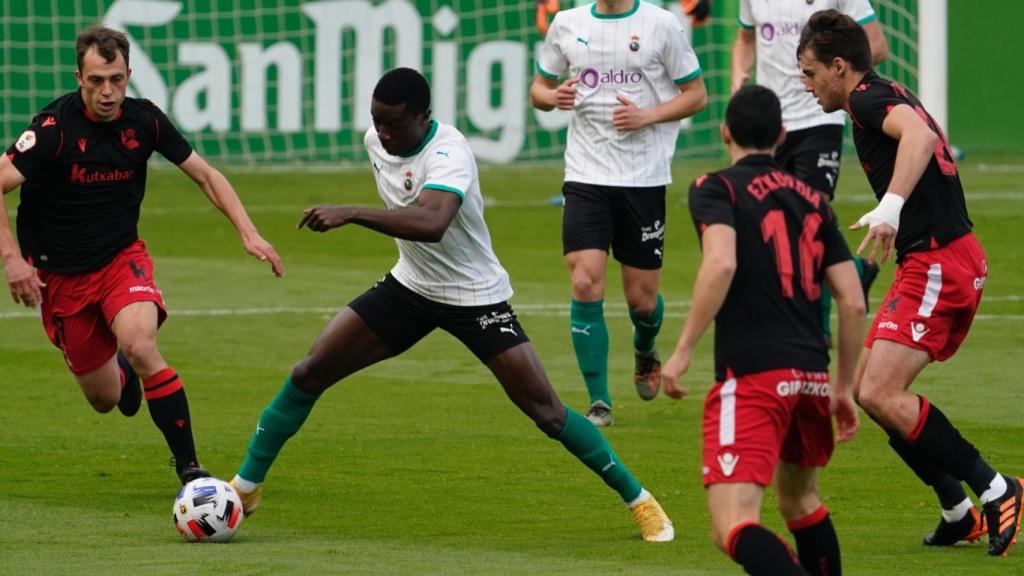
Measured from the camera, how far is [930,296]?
7.68m

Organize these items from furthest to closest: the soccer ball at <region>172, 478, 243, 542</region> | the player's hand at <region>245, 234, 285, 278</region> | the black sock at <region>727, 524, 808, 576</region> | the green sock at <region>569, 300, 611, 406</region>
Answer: the green sock at <region>569, 300, 611, 406</region> < the player's hand at <region>245, 234, 285, 278</region> < the soccer ball at <region>172, 478, 243, 542</region> < the black sock at <region>727, 524, 808, 576</region>

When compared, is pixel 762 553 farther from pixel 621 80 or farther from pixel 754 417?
pixel 621 80

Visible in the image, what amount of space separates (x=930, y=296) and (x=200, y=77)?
18.7 meters

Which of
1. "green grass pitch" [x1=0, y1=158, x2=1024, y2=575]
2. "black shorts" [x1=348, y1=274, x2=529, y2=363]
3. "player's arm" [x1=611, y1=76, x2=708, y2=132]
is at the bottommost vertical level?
"green grass pitch" [x1=0, y1=158, x2=1024, y2=575]

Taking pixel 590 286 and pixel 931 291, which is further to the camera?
pixel 590 286

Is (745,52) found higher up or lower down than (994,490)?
higher up

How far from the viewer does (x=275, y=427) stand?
829cm

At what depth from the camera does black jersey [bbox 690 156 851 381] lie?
19.9 feet

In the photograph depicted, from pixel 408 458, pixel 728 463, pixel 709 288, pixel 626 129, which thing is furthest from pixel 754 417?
pixel 626 129

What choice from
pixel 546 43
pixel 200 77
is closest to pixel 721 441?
pixel 546 43

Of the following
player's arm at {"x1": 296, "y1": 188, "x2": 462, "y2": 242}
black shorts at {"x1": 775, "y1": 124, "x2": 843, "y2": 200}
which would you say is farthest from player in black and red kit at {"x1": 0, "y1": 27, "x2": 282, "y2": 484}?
black shorts at {"x1": 775, "y1": 124, "x2": 843, "y2": 200}

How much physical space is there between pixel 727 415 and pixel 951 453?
180 centimetres

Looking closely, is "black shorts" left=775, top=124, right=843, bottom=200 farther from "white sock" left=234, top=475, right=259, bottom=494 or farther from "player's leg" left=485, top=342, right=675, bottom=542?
"white sock" left=234, top=475, right=259, bottom=494

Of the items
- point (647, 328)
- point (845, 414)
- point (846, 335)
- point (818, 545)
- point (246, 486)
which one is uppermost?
point (846, 335)
